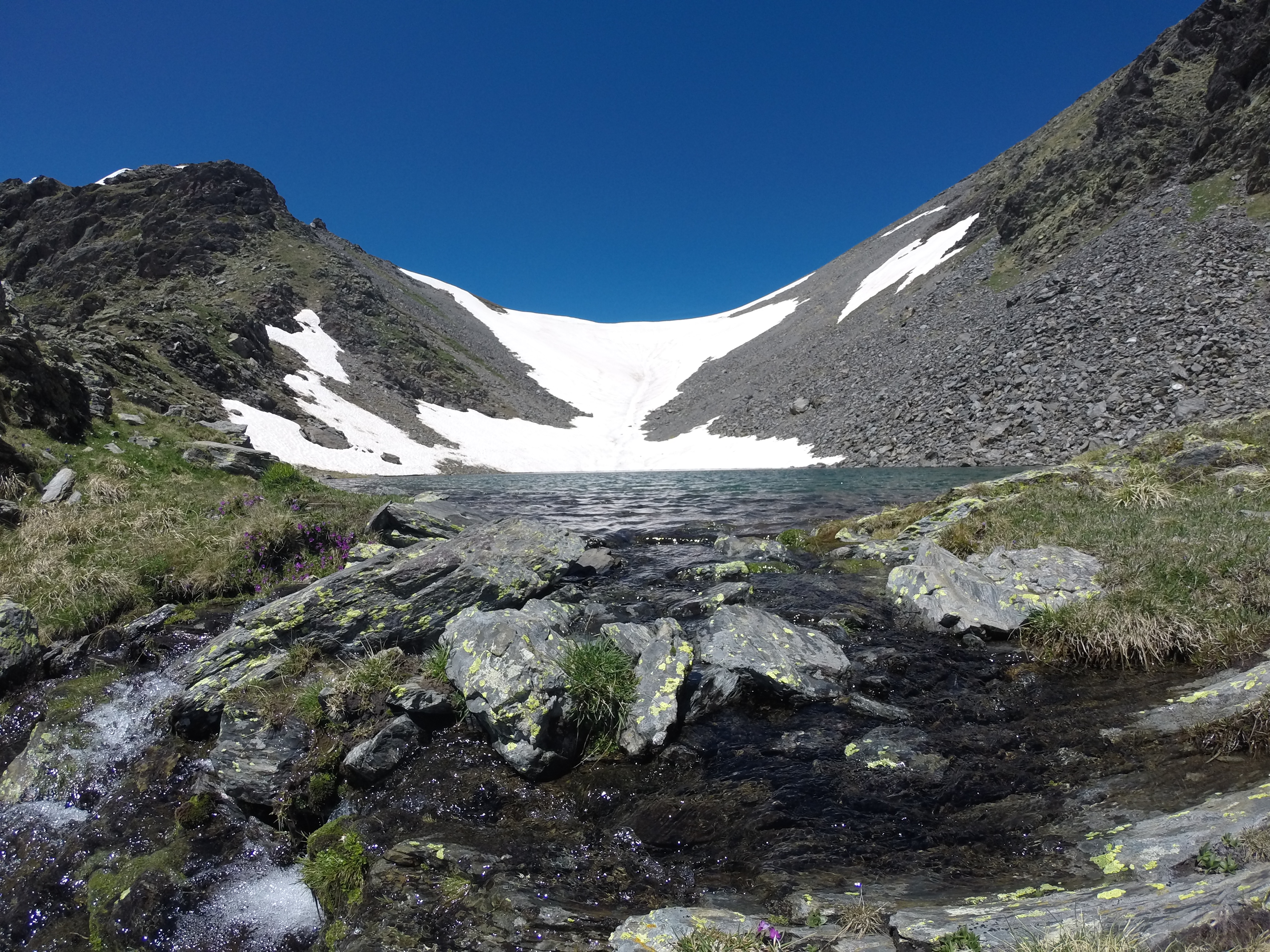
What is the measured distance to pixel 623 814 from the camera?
5.18 metres

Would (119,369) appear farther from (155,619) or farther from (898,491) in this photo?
(898,491)

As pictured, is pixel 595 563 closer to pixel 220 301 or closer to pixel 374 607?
pixel 374 607

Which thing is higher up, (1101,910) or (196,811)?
(196,811)

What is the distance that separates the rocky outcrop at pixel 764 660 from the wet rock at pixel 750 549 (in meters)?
4.78

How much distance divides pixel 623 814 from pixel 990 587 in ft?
21.1

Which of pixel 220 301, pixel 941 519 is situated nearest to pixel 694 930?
pixel 941 519

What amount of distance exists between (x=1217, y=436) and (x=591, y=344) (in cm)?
10802

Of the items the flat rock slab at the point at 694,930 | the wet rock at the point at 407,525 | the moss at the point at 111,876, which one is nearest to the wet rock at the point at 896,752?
the flat rock slab at the point at 694,930

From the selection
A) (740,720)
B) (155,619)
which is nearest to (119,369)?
(155,619)

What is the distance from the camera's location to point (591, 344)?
117750mm

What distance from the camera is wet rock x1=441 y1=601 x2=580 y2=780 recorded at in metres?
5.75

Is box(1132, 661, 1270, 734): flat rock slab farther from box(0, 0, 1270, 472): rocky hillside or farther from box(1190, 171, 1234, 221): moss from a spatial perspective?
box(1190, 171, 1234, 221): moss

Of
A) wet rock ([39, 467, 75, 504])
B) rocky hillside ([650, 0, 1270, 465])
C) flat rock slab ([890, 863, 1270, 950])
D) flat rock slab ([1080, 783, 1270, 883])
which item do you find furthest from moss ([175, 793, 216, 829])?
rocky hillside ([650, 0, 1270, 465])

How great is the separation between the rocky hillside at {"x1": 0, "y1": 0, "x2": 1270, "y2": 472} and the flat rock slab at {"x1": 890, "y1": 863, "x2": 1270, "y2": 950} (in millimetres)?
20716
